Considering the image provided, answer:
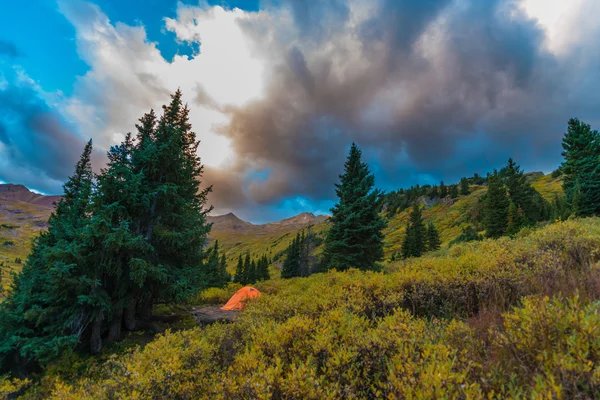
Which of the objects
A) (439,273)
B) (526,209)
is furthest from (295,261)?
(439,273)

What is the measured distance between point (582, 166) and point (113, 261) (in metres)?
45.4

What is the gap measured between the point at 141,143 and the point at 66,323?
29.3 feet

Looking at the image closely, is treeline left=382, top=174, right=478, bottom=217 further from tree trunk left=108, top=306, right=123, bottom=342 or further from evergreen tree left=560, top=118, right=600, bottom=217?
tree trunk left=108, top=306, right=123, bottom=342

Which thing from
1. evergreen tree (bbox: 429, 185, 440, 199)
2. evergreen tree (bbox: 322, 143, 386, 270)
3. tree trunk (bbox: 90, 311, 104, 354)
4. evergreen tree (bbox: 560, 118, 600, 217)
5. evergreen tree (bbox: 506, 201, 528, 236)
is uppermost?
evergreen tree (bbox: 429, 185, 440, 199)

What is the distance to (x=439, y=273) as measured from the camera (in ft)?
20.8

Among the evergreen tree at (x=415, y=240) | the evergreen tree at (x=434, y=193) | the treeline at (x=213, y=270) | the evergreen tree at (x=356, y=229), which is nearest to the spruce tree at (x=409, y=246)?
the evergreen tree at (x=415, y=240)

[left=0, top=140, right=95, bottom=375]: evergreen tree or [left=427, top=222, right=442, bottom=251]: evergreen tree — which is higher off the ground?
[left=427, top=222, right=442, bottom=251]: evergreen tree

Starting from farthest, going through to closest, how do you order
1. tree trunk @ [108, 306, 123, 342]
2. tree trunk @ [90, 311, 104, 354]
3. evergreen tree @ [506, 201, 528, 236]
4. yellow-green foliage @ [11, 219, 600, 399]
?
evergreen tree @ [506, 201, 528, 236], tree trunk @ [108, 306, 123, 342], tree trunk @ [90, 311, 104, 354], yellow-green foliage @ [11, 219, 600, 399]

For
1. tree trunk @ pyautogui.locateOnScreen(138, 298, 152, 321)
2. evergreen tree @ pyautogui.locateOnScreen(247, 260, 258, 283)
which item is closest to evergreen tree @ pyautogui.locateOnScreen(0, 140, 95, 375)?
tree trunk @ pyautogui.locateOnScreen(138, 298, 152, 321)

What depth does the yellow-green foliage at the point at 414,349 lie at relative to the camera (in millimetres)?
2342

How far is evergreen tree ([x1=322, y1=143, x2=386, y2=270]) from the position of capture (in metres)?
17.5

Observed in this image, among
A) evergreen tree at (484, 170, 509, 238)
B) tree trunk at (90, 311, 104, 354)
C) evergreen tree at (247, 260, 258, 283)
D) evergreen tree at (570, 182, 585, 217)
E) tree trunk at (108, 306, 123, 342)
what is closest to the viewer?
tree trunk at (90, 311, 104, 354)

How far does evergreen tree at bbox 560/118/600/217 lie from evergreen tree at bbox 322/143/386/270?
935 inches

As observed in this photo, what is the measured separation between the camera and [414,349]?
319 centimetres
